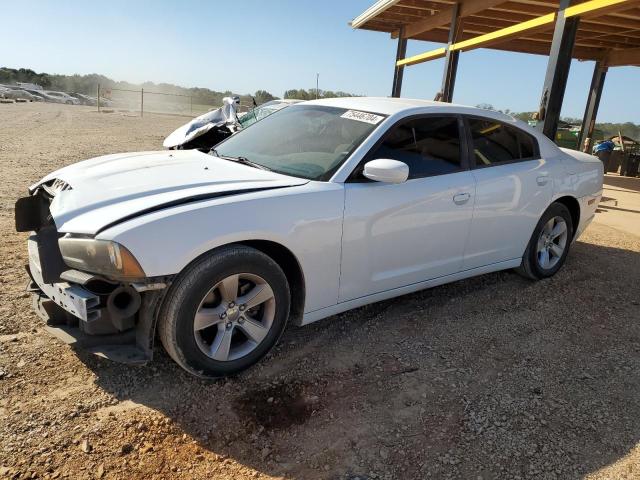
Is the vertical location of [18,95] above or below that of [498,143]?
below

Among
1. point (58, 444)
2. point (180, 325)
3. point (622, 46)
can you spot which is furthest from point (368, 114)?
point (622, 46)

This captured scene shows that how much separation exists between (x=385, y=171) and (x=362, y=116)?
0.72 meters

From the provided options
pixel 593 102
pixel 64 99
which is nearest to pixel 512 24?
pixel 593 102

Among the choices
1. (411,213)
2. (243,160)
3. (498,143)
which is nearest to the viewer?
(411,213)

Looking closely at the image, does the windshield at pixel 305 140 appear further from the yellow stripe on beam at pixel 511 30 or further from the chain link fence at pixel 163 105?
the chain link fence at pixel 163 105

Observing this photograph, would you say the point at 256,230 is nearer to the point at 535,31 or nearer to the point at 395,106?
the point at 395,106

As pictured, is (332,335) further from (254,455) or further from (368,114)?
(368,114)

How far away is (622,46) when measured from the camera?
1445 centimetres

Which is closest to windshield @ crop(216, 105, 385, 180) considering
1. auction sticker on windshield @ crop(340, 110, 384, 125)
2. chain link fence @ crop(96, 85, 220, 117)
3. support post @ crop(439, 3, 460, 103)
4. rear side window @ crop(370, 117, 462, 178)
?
auction sticker on windshield @ crop(340, 110, 384, 125)

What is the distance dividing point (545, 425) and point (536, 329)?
4.21 ft

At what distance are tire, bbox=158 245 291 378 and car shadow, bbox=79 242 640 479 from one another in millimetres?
172

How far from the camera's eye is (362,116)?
3570mm

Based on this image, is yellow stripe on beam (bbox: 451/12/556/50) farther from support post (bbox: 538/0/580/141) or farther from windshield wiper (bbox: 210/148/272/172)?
windshield wiper (bbox: 210/148/272/172)

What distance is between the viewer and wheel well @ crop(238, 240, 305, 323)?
9.41 ft
